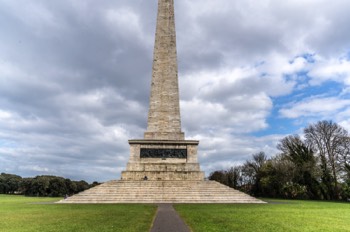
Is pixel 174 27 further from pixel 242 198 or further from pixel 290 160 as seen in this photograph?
pixel 290 160

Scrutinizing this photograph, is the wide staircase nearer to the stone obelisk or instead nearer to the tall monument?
the tall monument

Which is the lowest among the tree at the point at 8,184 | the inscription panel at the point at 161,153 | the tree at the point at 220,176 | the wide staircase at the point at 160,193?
the wide staircase at the point at 160,193

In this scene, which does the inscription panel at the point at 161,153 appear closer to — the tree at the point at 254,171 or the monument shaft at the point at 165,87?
the monument shaft at the point at 165,87

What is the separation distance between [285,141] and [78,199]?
30.2 metres

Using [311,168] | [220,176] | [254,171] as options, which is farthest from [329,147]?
[220,176]

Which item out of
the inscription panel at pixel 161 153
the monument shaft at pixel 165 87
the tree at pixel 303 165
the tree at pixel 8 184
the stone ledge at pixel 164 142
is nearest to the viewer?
the inscription panel at pixel 161 153

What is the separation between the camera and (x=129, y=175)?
2778cm

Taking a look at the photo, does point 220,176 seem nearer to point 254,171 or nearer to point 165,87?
point 254,171

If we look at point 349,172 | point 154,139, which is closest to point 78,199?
point 154,139

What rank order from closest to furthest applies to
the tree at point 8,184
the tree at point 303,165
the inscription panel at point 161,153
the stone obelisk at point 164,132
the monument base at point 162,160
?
the monument base at point 162,160 < the stone obelisk at point 164,132 < the inscription panel at point 161,153 < the tree at point 303,165 < the tree at point 8,184

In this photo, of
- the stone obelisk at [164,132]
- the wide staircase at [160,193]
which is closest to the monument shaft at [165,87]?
the stone obelisk at [164,132]

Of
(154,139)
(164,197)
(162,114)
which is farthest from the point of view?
(162,114)

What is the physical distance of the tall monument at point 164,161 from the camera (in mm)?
23125

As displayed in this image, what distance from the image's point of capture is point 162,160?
28.7 metres
